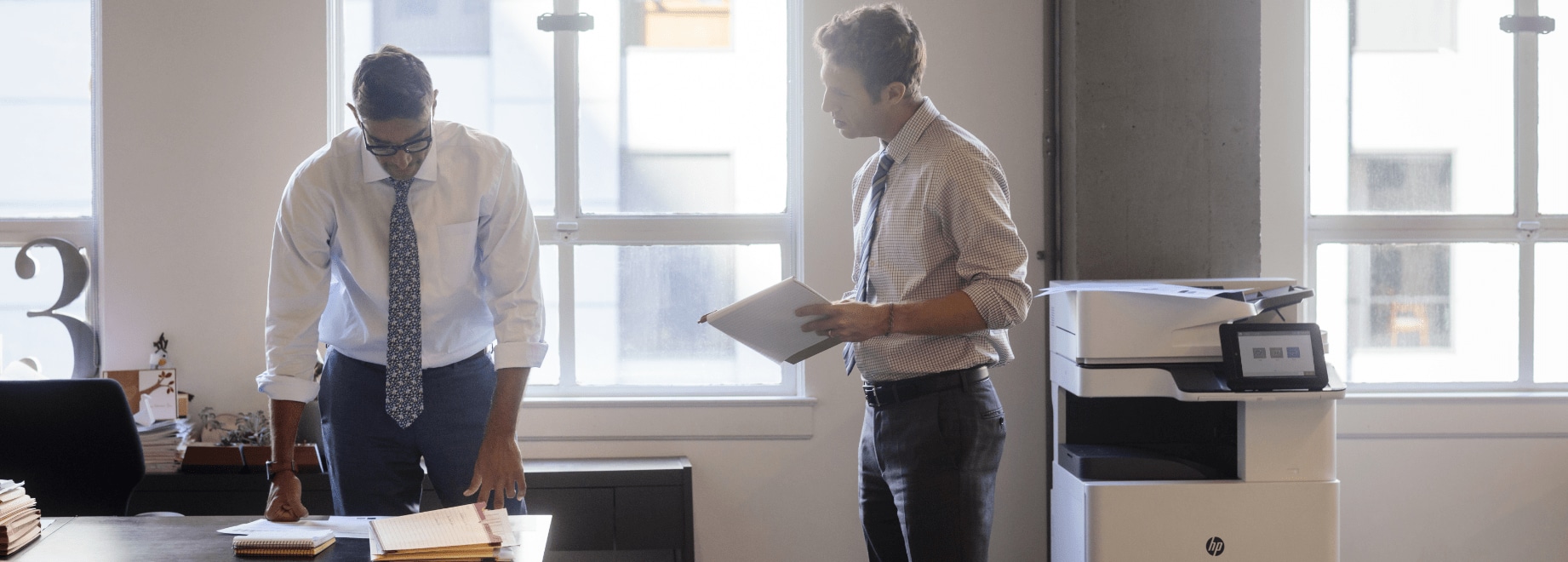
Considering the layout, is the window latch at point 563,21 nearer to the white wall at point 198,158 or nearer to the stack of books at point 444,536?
the white wall at point 198,158

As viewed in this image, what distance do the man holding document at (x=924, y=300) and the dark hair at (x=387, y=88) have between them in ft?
2.39

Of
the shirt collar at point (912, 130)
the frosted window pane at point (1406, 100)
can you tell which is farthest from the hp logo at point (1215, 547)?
the frosted window pane at point (1406, 100)

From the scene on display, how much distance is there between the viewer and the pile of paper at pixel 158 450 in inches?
113

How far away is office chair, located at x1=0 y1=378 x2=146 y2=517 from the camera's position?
240cm

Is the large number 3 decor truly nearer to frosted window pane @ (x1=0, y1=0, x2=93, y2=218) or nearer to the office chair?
frosted window pane @ (x1=0, y1=0, x2=93, y2=218)

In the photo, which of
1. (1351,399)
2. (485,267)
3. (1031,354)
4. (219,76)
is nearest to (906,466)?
(485,267)

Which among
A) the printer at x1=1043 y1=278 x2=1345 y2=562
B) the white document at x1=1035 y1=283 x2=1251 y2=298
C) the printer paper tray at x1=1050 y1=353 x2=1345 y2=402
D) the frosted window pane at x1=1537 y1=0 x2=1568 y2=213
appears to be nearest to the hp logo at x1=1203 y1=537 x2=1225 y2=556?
the printer at x1=1043 y1=278 x2=1345 y2=562

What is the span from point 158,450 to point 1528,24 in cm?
457

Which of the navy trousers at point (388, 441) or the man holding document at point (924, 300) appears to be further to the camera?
the navy trousers at point (388, 441)

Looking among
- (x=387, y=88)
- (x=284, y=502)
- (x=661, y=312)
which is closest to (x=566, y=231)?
(x=661, y=312)

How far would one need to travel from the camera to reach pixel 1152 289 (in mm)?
2184

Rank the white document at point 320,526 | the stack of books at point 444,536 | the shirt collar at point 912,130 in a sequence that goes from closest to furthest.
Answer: the stack of books at point 444,536 < the white document at point 320,526 < the shirt collar at point 912,130

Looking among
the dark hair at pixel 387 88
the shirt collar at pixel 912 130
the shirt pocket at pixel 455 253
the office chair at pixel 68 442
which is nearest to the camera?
the dark hair at pixel 387 88

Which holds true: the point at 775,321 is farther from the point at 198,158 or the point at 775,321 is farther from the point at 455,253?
the point at 198,158
